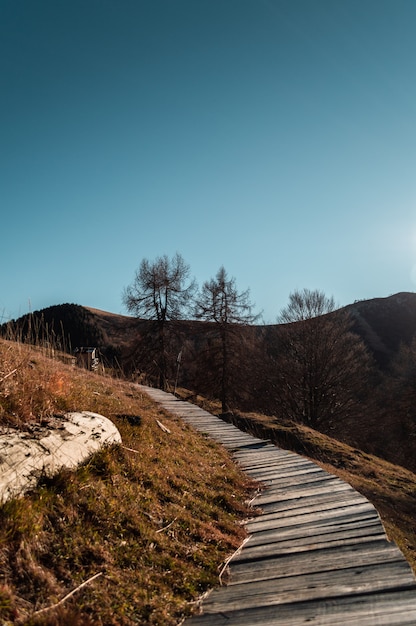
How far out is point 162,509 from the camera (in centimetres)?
391

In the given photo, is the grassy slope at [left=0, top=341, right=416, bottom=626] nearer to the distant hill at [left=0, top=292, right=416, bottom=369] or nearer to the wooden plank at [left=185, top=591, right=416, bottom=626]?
the wooden plank at [left=185, top=591, right=416, bottom=626]

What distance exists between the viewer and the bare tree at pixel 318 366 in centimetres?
2402

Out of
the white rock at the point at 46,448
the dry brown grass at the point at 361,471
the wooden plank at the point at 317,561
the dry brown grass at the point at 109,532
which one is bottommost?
the dry brown grass at the point at 361,471

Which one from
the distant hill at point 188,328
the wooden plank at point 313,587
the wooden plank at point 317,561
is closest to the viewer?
the wooden plank at point 313,587

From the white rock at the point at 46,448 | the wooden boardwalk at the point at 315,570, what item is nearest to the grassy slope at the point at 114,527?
the white rock at the point at 46,448

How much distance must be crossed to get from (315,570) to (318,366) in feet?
72.4

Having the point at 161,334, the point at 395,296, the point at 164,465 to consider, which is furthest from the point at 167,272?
the point at 395,296

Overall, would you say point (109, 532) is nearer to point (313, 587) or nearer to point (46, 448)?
point (46, 448)

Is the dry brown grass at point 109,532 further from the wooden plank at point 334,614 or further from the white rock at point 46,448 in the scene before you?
the wooden plank at point 334,614

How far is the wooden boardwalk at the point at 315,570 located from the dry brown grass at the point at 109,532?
0.25 m

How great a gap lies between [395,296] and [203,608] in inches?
2825

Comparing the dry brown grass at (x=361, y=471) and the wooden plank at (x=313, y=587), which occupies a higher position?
the wooden plank at (x=313, y=587)

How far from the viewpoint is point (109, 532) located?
10.4 feet

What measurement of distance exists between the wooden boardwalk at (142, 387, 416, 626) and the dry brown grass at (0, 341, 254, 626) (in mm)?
250
